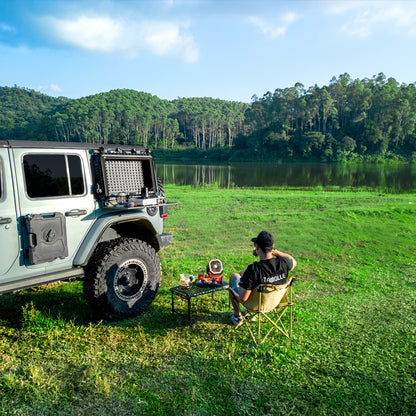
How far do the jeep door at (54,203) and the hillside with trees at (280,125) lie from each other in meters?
80.4

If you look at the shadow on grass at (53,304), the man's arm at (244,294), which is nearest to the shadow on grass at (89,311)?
the shadow on grass at (53,304)

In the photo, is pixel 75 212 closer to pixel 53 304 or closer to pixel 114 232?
pixel 114 232

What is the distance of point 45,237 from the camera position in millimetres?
3883

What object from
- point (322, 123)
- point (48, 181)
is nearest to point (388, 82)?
point (322, 123)

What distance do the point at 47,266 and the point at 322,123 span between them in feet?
335

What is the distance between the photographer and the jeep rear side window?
153 inches

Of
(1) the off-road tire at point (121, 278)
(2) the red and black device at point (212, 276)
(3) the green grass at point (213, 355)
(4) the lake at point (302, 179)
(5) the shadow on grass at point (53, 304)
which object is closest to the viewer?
(3) the green grass at point (213, 355)

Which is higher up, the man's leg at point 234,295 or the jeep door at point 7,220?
the jeep door at point 7,220

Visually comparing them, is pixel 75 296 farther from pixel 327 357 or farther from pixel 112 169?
pixel 327 357

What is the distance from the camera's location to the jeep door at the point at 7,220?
3.61m

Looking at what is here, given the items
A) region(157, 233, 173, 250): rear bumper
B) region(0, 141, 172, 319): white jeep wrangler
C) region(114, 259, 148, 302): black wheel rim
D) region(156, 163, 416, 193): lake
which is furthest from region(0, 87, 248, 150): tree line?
region(114, 259, 148, 302): black wheel rim

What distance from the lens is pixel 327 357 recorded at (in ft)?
12.6

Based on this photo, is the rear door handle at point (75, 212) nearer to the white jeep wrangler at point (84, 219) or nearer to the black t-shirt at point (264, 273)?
A: the white jeep wrangler at point (84, 219)

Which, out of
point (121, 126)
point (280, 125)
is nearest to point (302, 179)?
point (280, 125)
